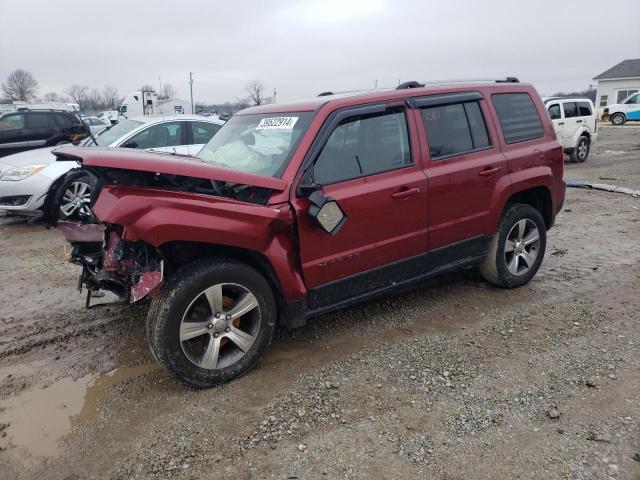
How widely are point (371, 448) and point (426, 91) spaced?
9.05 ft

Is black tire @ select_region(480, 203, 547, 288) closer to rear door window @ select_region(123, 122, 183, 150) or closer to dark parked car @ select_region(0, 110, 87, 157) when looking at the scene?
rear door window @ select_region(123, 122, 183, 150)

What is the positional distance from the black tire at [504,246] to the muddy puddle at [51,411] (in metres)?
3.08

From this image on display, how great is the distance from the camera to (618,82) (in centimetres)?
4416

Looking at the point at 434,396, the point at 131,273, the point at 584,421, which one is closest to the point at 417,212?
the point at 434,396

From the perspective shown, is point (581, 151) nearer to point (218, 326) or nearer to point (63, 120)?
point (63, 120)

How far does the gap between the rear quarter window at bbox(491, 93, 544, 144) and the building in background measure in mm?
45966

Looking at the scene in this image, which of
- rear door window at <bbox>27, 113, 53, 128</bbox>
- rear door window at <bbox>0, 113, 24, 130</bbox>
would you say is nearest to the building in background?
rear door window at <bbox>27, 113, 53, 128</bbox>

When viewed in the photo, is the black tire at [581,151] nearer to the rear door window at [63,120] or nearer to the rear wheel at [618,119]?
the rear door window at [63,120]

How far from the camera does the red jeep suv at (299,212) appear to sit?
296cm

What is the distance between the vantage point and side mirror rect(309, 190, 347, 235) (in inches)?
127

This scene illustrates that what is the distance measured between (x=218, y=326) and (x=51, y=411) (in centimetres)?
114

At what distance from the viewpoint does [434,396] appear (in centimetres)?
304

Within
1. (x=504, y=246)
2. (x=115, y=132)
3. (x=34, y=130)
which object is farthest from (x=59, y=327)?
(x=34, y=130)

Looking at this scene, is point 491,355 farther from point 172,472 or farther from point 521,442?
point 172,472
